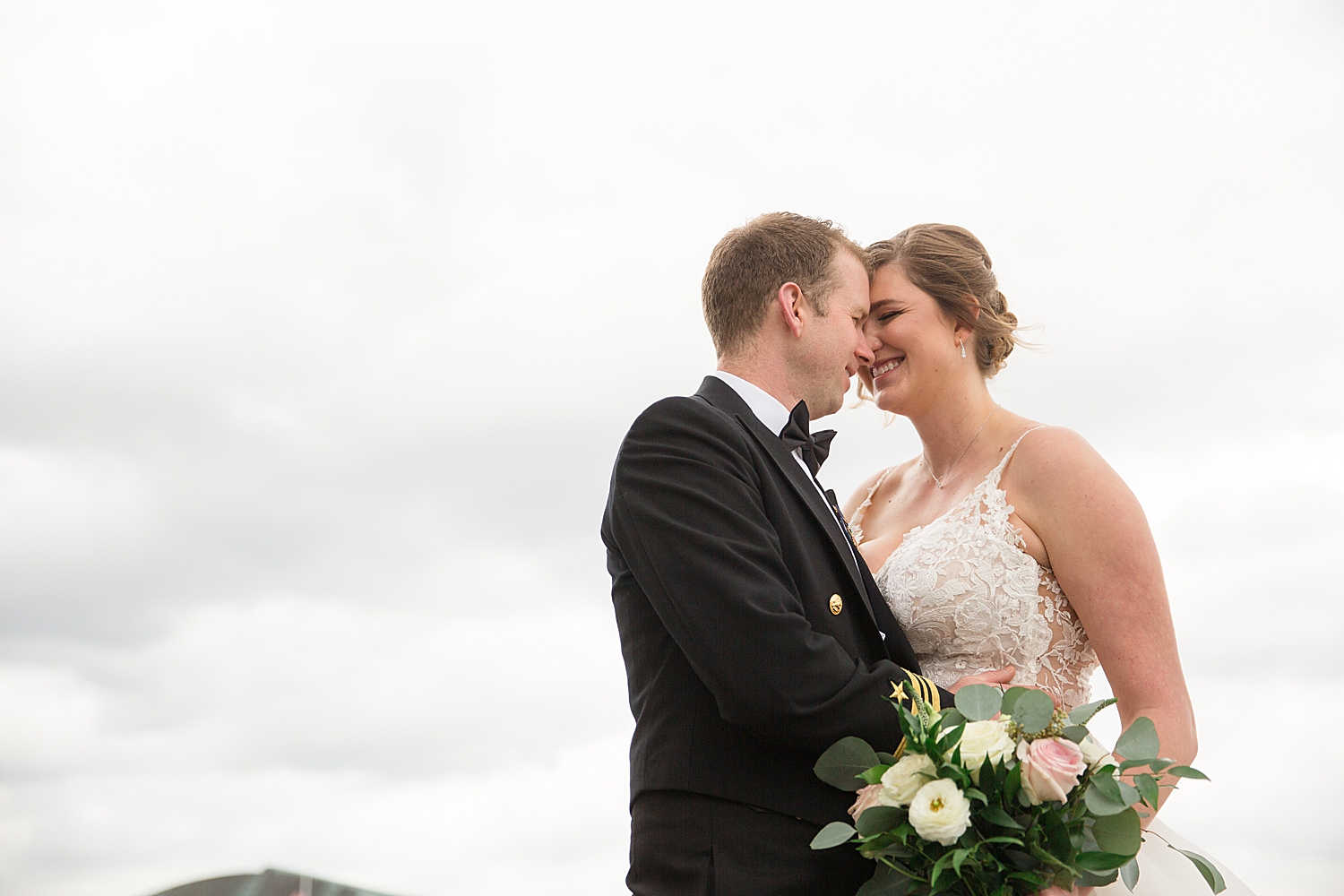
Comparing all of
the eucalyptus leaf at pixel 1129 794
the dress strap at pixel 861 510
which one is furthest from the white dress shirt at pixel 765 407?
the dress strap at pixel 861 510

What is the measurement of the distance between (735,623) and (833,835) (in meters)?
0.47

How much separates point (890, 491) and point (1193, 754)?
1653 mm

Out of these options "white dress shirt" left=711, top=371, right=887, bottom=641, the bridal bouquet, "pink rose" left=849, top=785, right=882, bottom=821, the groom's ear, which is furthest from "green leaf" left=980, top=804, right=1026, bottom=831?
the groom's ear

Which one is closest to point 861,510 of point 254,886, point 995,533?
point 995,533

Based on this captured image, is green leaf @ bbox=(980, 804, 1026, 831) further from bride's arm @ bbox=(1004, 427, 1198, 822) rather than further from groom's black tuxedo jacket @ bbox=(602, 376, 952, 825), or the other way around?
bride's arm @ bbox=(1004, 427, 1198, 822)

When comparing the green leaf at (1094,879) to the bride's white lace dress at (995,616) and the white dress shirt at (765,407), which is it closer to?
the bride's white lace dress at (995,616)

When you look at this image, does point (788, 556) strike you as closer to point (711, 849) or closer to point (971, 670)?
point (711, 849)

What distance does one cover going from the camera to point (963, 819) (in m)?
2.11

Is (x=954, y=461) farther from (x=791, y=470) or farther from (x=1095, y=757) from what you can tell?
(x=1095, y=757)

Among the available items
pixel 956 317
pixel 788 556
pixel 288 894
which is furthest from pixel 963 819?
pixel 956 317

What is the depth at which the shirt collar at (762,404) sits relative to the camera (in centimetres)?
314

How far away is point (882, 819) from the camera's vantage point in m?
2.23

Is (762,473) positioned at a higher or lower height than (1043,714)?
higher

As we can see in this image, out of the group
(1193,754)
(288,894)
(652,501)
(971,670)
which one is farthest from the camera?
(971,670)
